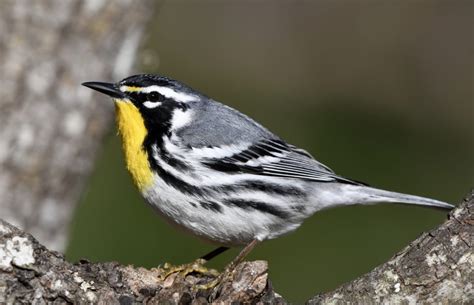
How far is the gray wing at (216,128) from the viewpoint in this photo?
482 centimetres

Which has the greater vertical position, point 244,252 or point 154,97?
point 154,97

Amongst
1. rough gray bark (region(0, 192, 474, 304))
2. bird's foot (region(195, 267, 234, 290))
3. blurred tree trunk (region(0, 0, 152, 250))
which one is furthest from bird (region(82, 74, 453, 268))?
blurred tree trunk (region(0, 0, 152, 250))

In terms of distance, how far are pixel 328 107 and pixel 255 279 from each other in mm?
5424

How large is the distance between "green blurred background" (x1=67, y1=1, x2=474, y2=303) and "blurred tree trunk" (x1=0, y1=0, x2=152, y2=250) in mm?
256

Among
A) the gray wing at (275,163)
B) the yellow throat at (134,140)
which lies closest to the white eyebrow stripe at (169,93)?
the yellow throat at (134,140)

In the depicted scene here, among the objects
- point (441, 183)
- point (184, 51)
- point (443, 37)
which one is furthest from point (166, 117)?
point (443, 37)

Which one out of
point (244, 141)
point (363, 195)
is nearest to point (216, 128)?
point (244, 141)

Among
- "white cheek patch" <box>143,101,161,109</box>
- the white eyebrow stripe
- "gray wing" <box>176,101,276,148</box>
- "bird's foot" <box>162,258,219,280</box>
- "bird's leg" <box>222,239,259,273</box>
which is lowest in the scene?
"bird's foot" <box>162,258,219,280</box>

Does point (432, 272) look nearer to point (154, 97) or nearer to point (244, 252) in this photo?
point (244, 252)

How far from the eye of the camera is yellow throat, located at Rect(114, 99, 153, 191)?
4.62 metres

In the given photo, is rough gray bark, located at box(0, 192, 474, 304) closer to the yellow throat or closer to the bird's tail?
the yellow throat

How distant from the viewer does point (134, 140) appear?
15.6 ft

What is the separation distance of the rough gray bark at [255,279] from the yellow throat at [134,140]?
0.83 m

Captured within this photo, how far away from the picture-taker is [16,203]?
5922mm
